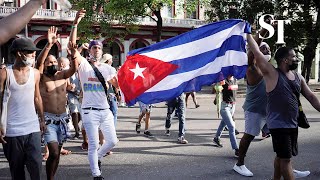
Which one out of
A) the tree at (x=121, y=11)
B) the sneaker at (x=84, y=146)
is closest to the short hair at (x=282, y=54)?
the sneaker at (x=84, y=146)

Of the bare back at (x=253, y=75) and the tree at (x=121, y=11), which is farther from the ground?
the tree at (x=121, y=11)

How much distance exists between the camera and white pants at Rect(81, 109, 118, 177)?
549 cm

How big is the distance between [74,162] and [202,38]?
121 inches

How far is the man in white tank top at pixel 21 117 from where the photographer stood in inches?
167

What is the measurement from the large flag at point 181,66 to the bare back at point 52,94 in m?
1.02

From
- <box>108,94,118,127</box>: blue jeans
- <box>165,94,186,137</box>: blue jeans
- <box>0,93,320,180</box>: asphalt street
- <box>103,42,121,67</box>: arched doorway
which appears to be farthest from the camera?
<box>103,42,121,67</box>: arched doorway

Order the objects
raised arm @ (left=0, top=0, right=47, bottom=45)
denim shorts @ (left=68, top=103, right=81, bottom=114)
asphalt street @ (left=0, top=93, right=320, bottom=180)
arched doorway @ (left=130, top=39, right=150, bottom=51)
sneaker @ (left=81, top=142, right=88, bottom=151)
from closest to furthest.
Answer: raised arm @ (left=0, top=0, right=47, bottom=45), asphalt street @ (left=0, top=93, right=320, bottom=180), sneaker @ (left=81, top=142, right=88, bottom=151), denim shorts @ (left=68, top=103, right=81, bottom=114), arched doorway @ (left=130, top=39, right=150, bottom=51)

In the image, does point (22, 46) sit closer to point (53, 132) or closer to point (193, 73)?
point (53, 132)

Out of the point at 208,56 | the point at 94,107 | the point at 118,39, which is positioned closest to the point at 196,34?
the point at 208,56

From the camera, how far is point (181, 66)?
6027 mm

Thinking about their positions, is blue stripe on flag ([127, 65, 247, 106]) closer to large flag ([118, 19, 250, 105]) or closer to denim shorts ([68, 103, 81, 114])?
large flag ([118, 19, 250, 105])

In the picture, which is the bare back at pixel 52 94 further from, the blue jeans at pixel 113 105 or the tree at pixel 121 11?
the tree at pixel 121 11

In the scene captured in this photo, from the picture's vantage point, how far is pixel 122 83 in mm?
6074

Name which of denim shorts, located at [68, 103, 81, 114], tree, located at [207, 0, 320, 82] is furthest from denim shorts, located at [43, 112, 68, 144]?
tree, located at [207, 0, 320, 82]
